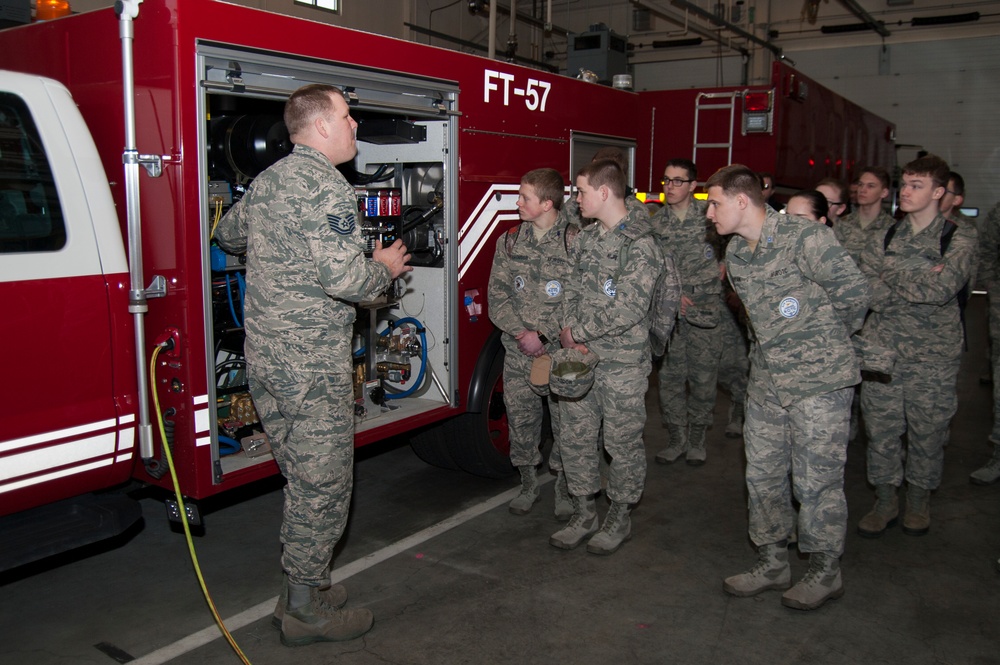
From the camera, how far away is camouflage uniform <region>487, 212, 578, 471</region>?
4.45 m

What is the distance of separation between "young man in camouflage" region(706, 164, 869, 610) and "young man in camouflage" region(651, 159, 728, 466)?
196 cm

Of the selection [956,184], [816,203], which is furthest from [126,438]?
[956,184]

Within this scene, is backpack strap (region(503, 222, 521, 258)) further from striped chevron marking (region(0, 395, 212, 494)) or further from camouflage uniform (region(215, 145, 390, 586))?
striped chevron marking (region(0, 395, 212, 494))

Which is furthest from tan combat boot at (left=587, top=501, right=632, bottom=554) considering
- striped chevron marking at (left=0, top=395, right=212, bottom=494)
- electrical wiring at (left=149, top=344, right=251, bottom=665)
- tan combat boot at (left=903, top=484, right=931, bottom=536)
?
striped chevron marking at (left=0, top=395, right=212, bottom=494)

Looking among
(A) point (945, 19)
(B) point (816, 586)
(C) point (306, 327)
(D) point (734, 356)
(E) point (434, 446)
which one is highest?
(A) point (945, 19)

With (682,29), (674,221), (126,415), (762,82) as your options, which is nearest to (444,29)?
(682,29)

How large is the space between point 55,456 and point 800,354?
9.71 feet

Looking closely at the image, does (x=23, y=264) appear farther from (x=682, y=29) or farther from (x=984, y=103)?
(x=984, y=103)

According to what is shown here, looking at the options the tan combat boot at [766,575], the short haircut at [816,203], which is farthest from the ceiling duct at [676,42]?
the tan combat boot at [766,575]

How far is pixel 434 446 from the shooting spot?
525 cm

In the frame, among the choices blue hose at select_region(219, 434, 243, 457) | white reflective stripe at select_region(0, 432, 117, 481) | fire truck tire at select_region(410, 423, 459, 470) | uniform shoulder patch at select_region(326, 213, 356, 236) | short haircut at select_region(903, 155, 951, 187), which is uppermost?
short haircut at select_region(903, 155, 951, 187)

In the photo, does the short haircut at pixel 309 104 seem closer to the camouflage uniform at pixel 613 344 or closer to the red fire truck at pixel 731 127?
the camouflage uniform at pixel 613 344

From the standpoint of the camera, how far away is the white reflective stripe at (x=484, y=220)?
15.3ft

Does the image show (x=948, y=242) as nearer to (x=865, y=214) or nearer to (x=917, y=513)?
(x=865, y=214)
